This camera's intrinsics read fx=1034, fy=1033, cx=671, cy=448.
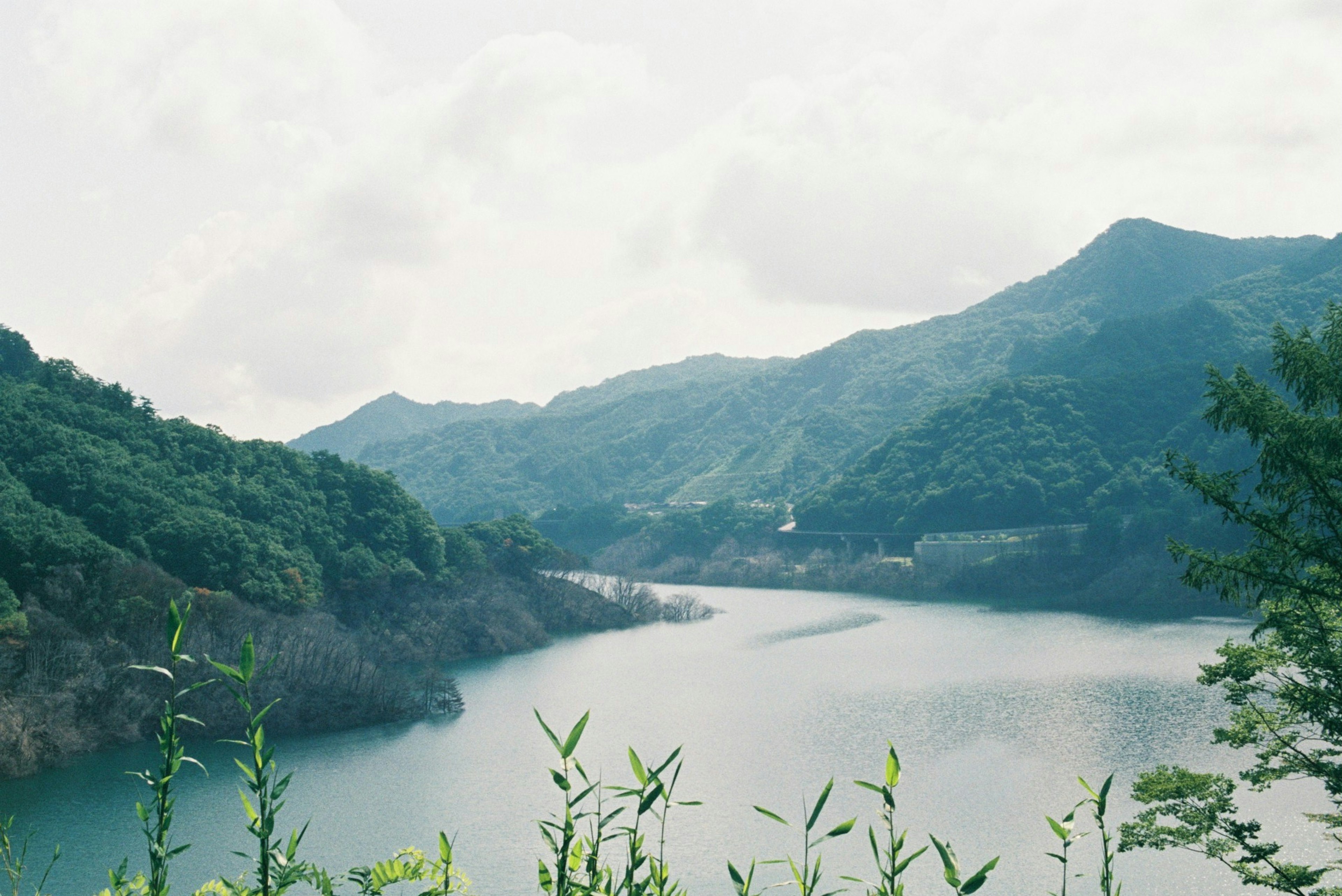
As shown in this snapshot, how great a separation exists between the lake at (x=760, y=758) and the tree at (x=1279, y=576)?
546 centimetres

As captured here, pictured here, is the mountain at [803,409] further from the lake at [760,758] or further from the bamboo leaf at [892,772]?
the bamboo leaf at [892,772]

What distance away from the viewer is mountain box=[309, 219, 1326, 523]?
372 ft

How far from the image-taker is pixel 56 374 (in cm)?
3925

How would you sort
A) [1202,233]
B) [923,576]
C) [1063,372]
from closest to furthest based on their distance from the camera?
[923,576] → [1063,372] → [1202,233]

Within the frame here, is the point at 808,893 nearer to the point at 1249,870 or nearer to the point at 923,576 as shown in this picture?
the point at 1249,870

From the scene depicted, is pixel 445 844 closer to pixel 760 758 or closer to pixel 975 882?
pixel 975 882

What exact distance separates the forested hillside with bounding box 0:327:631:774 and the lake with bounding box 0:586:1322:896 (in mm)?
1814

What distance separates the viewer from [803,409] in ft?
470

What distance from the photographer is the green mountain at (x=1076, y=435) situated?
66938 millimetres

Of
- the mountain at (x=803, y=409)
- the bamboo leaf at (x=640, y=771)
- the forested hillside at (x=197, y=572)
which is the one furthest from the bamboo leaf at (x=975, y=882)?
the mountain at (x=803, y=409)

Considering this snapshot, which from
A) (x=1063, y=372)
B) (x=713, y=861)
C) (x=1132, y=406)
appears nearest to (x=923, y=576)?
(x=1132, y=406)

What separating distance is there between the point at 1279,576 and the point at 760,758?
18436mm

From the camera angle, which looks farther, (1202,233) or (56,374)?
(1202,233)

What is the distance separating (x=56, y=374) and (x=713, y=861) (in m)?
32.8
